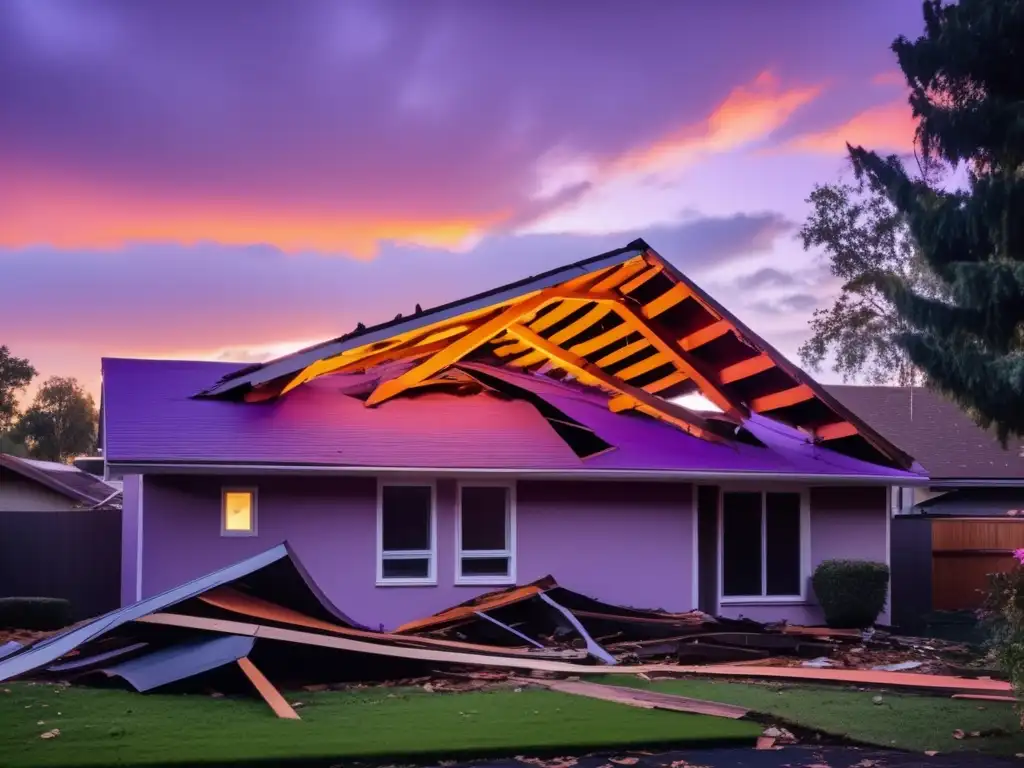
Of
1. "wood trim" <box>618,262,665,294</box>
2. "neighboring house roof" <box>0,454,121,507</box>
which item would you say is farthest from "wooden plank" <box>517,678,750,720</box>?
"neighboring house roof" <box>0,454,121,507</box>

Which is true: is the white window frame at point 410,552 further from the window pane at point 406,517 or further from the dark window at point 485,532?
the dark window at point 485,532

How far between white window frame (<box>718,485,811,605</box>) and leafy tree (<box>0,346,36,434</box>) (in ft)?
199

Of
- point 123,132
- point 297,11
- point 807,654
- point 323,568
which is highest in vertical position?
point 297,11

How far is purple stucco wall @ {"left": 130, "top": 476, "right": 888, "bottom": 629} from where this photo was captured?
15305 mm

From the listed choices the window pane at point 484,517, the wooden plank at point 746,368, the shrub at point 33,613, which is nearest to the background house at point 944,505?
the wooden plank at point 746,368

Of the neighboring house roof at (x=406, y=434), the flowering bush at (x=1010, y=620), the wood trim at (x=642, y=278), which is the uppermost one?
the wood trim at (x=642, y=278)

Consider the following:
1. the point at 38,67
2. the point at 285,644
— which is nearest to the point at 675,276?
the point at 285,644

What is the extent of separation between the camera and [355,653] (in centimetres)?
1186

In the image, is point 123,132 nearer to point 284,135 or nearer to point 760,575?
point 284,135

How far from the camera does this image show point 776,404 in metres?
18.6

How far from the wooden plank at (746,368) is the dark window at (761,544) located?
1919 millimetres

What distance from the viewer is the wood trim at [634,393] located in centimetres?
1883

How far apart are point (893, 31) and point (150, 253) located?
44.6ft

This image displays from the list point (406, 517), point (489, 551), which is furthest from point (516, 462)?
point (406, 517)
